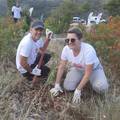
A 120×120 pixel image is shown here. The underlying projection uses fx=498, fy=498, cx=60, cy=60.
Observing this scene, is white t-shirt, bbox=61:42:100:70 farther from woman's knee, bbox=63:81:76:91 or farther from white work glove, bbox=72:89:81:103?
white work glove, bbox=72:89:81:103

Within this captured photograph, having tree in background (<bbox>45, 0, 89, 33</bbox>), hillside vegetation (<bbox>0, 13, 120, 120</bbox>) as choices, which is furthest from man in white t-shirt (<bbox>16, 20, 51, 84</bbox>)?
tree in background (<bbox>45, 0, 89, 33</bbox>)

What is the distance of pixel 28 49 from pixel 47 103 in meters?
0.93

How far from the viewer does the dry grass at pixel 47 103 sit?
505cm

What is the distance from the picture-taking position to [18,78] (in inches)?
249

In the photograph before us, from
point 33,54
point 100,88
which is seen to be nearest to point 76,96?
point 100,88

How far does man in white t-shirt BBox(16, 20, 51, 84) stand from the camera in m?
6.26

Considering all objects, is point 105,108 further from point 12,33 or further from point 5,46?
point 12,33

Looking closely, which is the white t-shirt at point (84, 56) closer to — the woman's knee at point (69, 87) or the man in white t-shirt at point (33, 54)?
the woman's knee at point (69, 87)

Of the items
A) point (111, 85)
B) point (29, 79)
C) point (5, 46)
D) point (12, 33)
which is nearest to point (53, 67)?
point (29, 79)

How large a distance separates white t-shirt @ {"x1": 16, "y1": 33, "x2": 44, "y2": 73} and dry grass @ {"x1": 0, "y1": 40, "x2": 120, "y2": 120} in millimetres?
226

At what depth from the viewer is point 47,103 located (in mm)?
5617

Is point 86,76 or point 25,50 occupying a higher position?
point 25,50

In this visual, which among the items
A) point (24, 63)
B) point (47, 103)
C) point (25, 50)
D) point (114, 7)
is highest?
point (25, 50)

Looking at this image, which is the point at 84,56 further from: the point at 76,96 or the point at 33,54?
the point at 33,54
